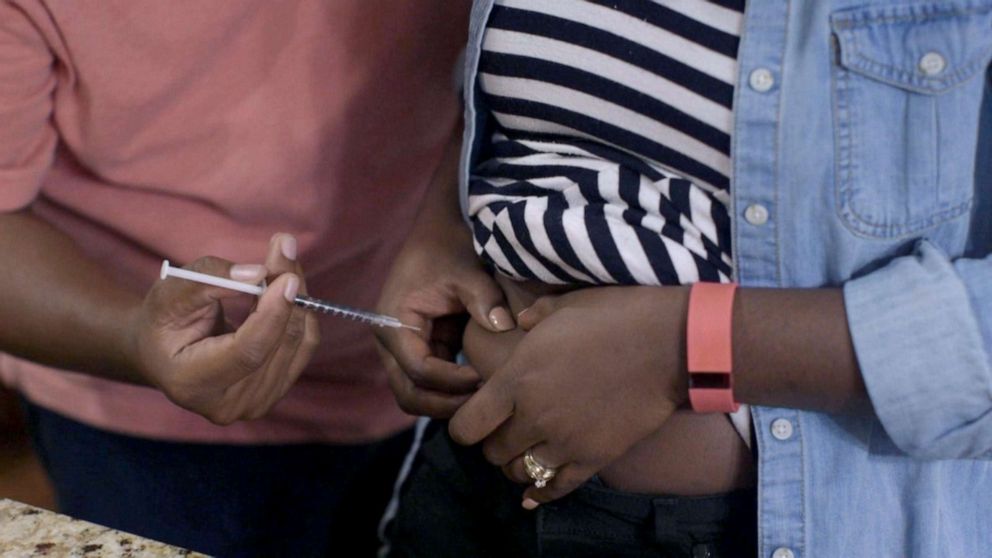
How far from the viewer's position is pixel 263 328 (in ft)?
3.36

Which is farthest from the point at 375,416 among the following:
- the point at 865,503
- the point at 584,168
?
the point at 865,503

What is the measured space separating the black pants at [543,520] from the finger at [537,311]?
0.50ft

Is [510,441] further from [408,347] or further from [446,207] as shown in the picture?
[446,207]

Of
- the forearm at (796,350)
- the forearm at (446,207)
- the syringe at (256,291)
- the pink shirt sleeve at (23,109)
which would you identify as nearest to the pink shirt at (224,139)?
the pink shirt sleeve at (23,109)

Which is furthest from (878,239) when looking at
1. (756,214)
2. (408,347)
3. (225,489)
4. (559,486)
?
(225,489)

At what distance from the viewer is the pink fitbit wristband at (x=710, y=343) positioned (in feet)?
2.81

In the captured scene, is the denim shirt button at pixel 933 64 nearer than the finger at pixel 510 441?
Yes

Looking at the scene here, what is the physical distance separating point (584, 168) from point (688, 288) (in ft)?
0.49

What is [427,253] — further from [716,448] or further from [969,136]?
[969,136]

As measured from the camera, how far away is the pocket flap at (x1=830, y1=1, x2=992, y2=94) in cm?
81

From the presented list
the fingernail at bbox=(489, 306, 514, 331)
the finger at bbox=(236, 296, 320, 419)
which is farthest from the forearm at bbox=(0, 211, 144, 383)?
the fingernail at bbox=(489, 306, 514, 331)

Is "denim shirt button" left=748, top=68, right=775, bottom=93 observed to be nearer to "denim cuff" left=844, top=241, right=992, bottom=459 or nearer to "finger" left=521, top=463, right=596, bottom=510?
"denim cuff" left=844, top=241, right=992, bottom=459

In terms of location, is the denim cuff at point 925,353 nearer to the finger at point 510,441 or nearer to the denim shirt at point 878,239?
the denim shirt at point 878,239

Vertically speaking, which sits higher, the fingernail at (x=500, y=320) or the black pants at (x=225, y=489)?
the fingernail at (x=500, y=320)
